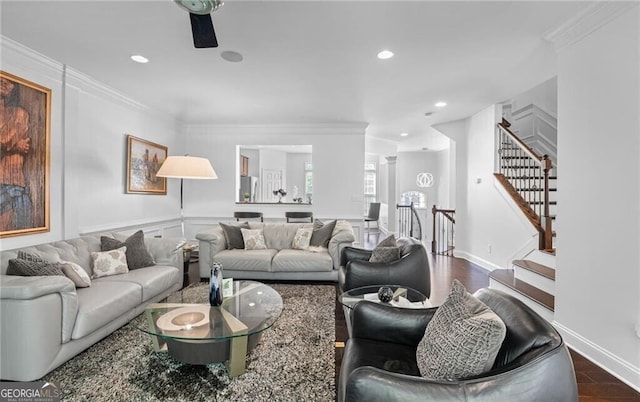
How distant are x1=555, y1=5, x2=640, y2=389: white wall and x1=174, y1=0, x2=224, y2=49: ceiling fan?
2.65 m

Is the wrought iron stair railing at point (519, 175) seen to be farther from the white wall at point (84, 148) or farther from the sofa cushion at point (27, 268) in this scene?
the white wall at point (84, 148)

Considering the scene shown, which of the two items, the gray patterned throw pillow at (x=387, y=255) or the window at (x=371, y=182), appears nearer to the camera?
the gray patterned throw pillow at (x=387, y=255)

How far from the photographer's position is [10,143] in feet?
9.29

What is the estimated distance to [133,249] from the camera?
3.33 m

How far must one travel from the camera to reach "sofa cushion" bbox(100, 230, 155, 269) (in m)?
3.27

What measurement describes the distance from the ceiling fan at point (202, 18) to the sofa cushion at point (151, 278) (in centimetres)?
217

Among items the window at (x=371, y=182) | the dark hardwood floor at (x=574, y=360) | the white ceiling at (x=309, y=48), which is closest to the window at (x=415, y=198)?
the window at (x=371, y=182)

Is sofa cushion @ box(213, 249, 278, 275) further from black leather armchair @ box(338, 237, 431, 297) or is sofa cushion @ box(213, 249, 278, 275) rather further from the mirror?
the mirror

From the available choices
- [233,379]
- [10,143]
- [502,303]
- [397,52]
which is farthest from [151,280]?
[397,52]

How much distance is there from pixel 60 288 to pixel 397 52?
10.9ft

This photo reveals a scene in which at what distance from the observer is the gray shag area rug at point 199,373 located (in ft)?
6.17

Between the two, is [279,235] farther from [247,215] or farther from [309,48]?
[309,48]

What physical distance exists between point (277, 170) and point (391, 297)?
24.9 ft

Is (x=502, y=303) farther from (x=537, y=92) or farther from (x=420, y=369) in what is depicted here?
(x=537, y=92)
